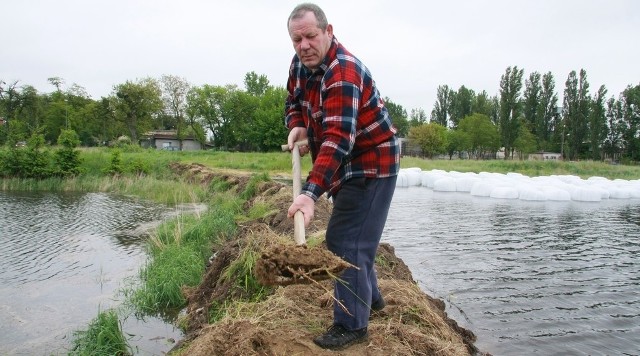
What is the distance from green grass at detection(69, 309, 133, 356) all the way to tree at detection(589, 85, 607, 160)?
5289 cm

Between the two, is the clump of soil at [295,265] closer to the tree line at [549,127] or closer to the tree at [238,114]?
the tree line at [549,127]

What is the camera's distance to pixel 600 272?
6.42 metres

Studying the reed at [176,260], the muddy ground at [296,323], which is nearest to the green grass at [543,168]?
the reed at [176,260]

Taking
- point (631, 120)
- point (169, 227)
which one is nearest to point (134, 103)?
point (169, 227)

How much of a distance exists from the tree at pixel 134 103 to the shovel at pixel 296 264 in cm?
4959

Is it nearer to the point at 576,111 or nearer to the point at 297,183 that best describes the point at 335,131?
the point at 297,183

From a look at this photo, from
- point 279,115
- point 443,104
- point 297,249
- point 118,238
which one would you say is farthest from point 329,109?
point 443,104

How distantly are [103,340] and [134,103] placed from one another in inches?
1967

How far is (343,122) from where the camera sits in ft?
7.47

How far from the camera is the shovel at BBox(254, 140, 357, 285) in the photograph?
2289 millimetres

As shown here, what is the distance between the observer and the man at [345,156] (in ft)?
7.54

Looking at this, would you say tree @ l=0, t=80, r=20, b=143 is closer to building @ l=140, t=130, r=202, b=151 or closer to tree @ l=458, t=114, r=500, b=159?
building @ l=140, t=130, r=202, b=151

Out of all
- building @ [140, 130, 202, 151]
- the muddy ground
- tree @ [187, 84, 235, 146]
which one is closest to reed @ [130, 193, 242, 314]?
the muddy ground

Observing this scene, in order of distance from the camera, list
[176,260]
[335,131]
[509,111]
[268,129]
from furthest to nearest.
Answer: [268,129] → [509,111] → [176,260] → [335,131]
